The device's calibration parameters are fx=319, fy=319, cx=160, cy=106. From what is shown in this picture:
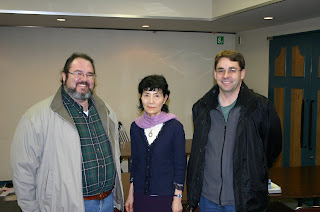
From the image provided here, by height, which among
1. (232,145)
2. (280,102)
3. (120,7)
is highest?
(120,7)

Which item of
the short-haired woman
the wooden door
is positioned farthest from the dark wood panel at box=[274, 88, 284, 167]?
the short-haired woman

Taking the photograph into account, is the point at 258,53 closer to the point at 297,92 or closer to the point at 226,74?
the point at 297,92

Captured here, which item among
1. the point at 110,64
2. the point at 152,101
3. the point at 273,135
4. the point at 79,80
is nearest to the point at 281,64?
the point at 110,64

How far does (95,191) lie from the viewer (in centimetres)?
212

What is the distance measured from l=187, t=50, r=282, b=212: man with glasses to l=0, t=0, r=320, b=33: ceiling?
1667mm

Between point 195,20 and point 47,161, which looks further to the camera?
point 195,20

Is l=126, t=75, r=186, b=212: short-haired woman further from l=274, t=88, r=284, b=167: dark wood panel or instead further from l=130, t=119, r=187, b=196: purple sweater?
l=274, t=88, r=284, b=167: dark wood panel

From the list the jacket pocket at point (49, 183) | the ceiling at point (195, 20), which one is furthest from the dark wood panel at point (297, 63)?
the jacket pocket at point (49, 183)

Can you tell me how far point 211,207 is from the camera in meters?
2.17

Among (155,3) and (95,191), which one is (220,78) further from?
(155,3)

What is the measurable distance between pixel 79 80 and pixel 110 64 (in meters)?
3.75

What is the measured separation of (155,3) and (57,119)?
10.4 feet

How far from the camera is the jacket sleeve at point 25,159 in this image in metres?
1.93

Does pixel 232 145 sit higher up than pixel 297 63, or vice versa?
pixel 297 63
